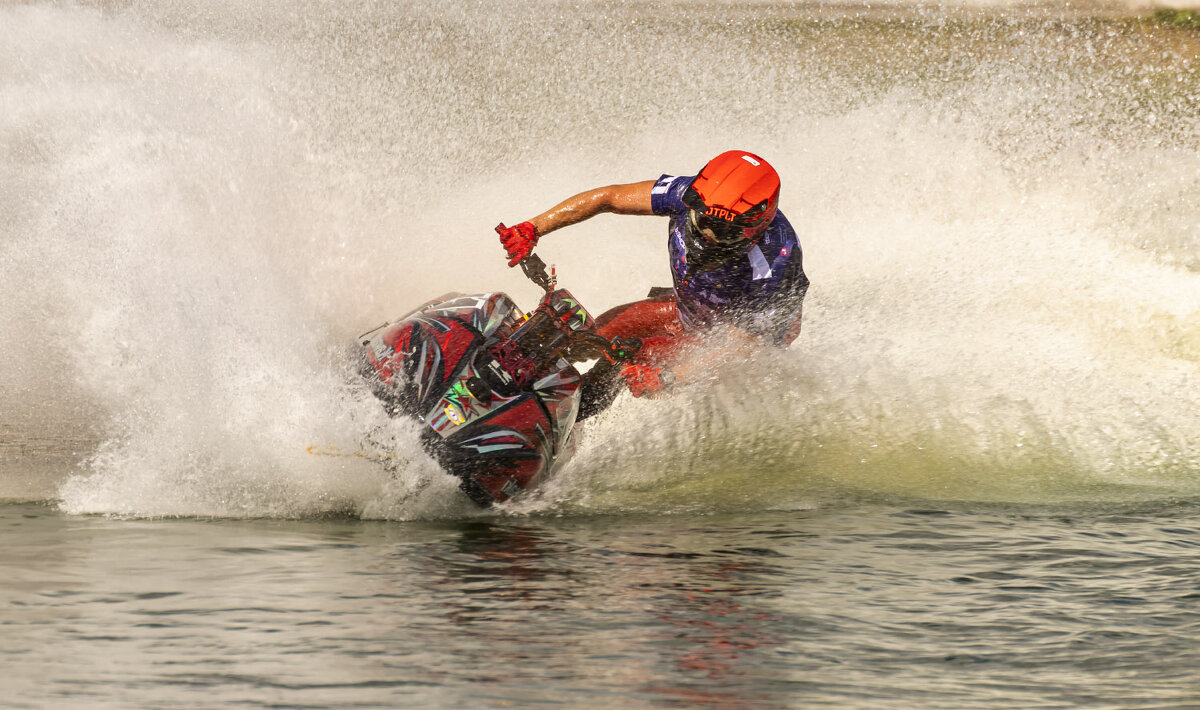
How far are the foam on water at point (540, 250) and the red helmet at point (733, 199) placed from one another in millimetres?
987

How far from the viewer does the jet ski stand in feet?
18.0

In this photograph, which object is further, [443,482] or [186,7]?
[186,7]

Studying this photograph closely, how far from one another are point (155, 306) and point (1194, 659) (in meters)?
4.40

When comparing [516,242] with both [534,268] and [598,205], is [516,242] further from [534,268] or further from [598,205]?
[598,205]

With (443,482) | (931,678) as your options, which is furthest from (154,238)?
(931,678)

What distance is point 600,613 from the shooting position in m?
4.39

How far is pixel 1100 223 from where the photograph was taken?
10250 millimetres

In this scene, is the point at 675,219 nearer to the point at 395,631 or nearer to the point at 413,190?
the point at 395,631

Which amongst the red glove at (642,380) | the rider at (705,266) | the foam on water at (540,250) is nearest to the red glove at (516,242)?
the rider at (705,266)

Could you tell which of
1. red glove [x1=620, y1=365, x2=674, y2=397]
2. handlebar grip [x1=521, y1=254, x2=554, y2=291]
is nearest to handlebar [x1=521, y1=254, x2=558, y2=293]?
handlebar grip [x1=521, y1=254, x2=554, y2=291]

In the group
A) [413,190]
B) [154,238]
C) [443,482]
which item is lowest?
[443,482]

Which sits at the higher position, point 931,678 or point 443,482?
point 443,482

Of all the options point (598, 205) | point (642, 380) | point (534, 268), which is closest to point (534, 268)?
point (534, 268)

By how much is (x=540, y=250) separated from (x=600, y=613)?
5.00 metres
